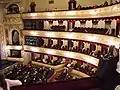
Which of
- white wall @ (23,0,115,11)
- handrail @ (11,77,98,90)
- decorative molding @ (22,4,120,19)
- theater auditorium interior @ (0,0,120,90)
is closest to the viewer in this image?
handrail @ (11,77,98,90)

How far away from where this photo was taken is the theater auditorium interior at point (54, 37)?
17047 mm

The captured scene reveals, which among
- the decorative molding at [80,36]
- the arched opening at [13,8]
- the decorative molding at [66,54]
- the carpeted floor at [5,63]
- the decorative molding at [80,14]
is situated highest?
the arched opening at [13,8]

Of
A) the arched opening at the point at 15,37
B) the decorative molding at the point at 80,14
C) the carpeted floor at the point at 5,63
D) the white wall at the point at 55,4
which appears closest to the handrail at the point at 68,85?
the decorative molding at the point at 80,14

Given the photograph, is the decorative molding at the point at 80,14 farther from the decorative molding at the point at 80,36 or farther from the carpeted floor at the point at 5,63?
the carpeted floor at the point at 5,63

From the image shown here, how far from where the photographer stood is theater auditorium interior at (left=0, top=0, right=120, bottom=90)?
55.9 feet

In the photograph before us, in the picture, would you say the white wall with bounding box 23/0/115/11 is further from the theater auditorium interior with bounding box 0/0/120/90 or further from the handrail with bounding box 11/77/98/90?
the handrail with bounding box 11/77/98/90

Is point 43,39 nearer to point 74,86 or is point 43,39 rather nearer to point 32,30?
point 32,30

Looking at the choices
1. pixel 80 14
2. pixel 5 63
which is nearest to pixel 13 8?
pixel 5 63

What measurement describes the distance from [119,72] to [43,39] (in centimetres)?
1902

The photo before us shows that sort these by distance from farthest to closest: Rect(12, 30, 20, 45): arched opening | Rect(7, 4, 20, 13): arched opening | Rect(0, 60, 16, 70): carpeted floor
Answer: Rect(12, 30, 20, 45): arched opening → Rect(7, 4, 20, 13): arched opening → Rect(0, 60, 16, 70): carpeted floor

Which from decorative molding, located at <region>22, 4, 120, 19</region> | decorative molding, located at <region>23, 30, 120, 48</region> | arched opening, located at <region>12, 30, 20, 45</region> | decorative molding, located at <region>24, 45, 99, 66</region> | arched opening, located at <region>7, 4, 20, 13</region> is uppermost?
arched opening, located at <region>7, 4, 20, 13</region>

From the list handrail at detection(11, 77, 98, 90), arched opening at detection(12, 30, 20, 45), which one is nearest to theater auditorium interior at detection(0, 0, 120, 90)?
arched opening at detection(12, 30, 20, 45)

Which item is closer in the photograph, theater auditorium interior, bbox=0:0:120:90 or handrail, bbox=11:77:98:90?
handrail, bbox=11:77:98:90

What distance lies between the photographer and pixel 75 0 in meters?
22.5
